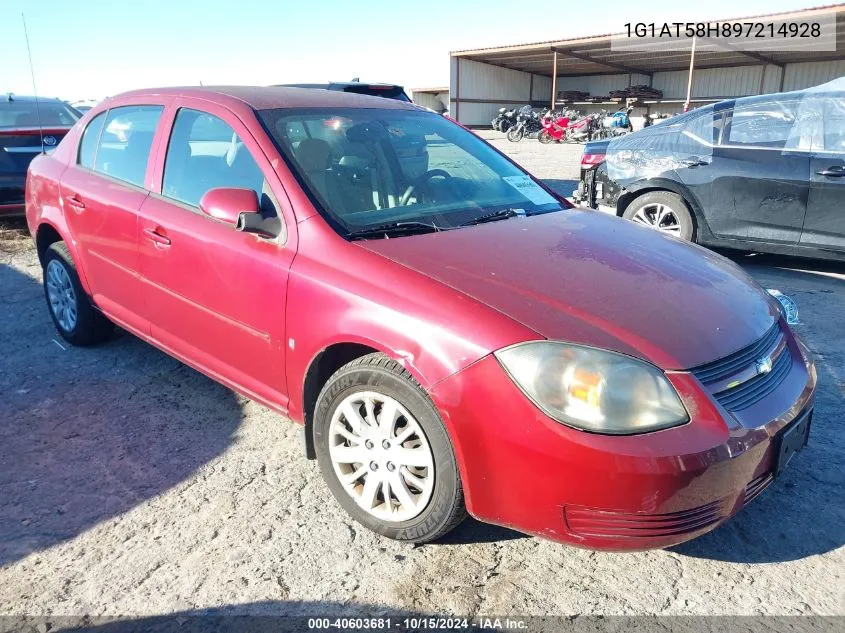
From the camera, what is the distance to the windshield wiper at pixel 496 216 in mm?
2947

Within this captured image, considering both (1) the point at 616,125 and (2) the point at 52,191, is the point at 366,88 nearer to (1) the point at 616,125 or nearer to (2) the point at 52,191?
(2) the point at 52,191

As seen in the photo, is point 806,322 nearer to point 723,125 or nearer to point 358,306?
point 723,125

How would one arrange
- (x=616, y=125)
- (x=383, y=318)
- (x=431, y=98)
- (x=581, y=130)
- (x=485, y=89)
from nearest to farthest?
(x=383, y=318), (x=616, y=125), (x=581, y=130), (x=485, y=89), (x=431, y=98)

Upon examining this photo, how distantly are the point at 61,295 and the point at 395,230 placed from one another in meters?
2.86

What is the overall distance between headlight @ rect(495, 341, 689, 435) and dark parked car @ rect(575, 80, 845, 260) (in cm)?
453

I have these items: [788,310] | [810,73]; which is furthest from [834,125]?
[810,73]

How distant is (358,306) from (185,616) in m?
1.16

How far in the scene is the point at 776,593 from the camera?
223 centimetres

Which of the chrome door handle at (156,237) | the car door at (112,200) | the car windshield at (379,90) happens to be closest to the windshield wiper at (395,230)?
the chrome door handle at (156,237)

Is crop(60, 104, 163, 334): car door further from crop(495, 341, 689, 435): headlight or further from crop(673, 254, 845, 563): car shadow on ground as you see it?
crop(673, 254, 845, 563): car shadow on ground

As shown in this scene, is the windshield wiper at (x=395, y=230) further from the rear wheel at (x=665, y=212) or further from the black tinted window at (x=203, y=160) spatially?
the rear wheel at (x=665, y=212)

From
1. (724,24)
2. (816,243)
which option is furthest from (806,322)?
(724,24)

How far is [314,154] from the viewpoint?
294 cm

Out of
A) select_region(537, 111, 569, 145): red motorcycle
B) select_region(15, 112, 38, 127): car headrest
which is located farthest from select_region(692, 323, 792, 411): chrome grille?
select_region(537, 111, 569, 145): red motorcycle
